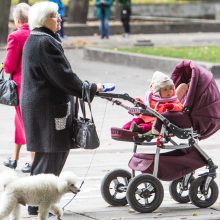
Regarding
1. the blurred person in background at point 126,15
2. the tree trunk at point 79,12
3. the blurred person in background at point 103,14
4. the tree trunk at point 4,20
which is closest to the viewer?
the tree trunk at point 4,20

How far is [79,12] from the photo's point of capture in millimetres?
35094

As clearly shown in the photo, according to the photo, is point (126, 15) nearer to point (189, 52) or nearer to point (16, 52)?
point (189, 52)

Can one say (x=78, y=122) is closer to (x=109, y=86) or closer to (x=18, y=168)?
(x=109, y=86)

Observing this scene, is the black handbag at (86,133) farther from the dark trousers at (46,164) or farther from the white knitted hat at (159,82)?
the white knitted hat at (159,82)

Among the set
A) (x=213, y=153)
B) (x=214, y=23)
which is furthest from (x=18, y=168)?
(x=214, y=23)

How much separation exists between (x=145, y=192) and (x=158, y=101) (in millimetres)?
849

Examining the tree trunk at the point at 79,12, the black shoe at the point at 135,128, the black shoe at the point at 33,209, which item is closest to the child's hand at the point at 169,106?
the black shoe at the point at 135,128

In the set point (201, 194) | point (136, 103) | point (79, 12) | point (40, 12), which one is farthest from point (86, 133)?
point (79, 12)

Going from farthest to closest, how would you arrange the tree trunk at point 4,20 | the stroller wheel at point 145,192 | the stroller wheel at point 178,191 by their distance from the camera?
1. the tree trunk at point 4,20
2. the stroller wheel at point 178,191
3. the stroller wheel at point 145,192

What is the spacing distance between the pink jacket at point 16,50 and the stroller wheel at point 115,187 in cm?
238

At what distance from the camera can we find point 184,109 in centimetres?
901

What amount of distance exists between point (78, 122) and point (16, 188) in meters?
0.94

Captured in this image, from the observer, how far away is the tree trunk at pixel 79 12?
35.1m

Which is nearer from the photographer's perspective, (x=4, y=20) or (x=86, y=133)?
(x=86, y=133)
